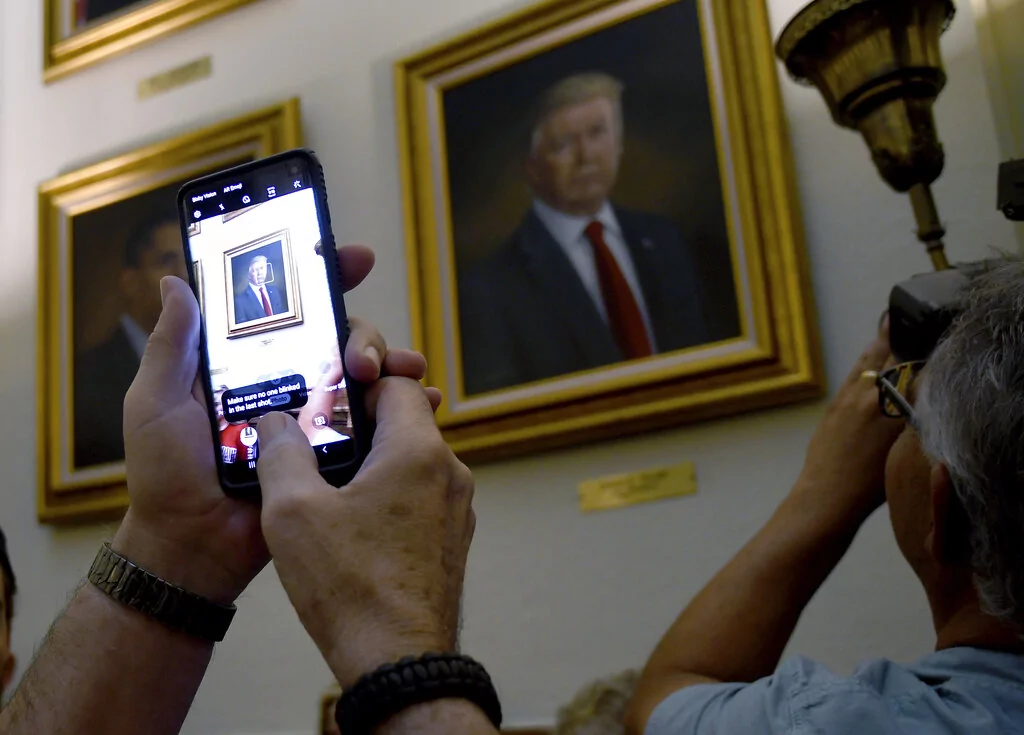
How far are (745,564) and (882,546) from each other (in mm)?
541

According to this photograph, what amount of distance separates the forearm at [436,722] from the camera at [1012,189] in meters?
0.91

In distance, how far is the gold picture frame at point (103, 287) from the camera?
2.25 metres

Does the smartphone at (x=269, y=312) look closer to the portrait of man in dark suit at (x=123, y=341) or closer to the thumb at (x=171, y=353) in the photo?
the thumb at (x=171, y=353)

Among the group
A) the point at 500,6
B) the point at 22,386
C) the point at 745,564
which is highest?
the point at 500,6

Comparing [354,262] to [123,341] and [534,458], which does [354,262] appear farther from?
[123,341]

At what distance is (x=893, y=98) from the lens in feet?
4.05

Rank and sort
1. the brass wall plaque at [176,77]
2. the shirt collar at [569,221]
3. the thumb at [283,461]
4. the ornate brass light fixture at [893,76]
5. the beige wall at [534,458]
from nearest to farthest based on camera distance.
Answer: the thumb at [283,461], the ornate brass light fixture at [893,76], the beige wall at [534,458], the shirt collar at [569,221], the brass wall plaque at [176,77]

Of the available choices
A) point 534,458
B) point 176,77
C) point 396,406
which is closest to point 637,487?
point 534,458

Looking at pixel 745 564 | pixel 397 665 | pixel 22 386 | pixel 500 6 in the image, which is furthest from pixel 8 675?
pixel 500 6

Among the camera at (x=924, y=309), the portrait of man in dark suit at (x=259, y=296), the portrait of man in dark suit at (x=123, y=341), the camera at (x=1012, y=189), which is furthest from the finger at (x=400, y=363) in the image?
the portrait of man in dark suit at (x=123, y=341)

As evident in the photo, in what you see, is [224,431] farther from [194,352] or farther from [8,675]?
[8,675]

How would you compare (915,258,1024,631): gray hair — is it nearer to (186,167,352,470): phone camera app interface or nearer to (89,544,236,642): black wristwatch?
(186,167,352,470): phone camera app interface

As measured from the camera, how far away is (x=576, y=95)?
1868mm

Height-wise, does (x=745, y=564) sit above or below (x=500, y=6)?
below
